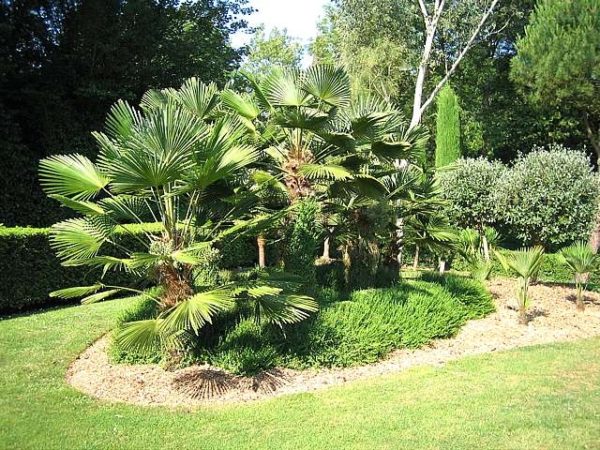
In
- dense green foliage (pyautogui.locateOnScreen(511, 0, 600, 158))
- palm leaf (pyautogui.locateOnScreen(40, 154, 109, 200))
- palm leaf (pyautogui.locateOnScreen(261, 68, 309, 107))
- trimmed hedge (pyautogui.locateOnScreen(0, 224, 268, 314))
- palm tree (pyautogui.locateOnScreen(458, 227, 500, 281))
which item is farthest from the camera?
dense green foliage (pyautogui.locateOnScreen(511, 0, 600, 158))

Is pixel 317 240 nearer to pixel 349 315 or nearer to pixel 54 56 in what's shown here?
pixel 349 315

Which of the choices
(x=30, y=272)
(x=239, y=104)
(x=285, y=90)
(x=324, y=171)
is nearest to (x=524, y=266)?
(x=324, y=171)

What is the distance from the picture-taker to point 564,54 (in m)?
13.6

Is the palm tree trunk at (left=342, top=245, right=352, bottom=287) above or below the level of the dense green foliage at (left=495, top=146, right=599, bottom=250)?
below

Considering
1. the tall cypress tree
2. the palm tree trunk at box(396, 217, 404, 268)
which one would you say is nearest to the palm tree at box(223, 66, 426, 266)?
the palm tree trunk at box(396, 217, 404, 268)

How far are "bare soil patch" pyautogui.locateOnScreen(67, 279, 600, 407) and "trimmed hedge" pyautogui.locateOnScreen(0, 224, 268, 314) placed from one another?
280 cm

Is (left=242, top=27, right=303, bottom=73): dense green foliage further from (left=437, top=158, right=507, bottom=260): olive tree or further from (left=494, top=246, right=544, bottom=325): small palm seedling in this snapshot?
(left=494, top=246, right=544, bottom=325): small palm seedling

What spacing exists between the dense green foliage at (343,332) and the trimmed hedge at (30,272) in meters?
2.56

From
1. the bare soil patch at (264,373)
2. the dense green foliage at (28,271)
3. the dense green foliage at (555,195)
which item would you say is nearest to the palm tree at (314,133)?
the bare soil patch at (264,373)

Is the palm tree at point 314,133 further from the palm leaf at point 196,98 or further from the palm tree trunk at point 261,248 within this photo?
the palm tree trunk at point 261,248

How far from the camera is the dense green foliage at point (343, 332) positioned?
6.51m

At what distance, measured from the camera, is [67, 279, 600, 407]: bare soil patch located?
585 cm

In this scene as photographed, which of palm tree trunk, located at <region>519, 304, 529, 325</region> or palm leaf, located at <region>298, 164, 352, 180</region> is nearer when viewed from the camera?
palm leaf, located at <region>298, 164, 352, 180</region>

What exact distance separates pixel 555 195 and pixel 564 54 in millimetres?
4744
